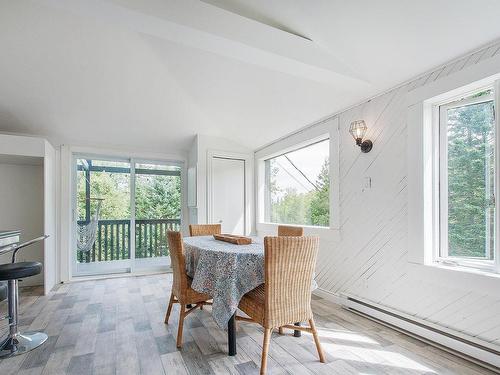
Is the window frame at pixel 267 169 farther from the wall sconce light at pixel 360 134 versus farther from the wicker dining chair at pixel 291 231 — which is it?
the wicker dining chair at pixel 291 231

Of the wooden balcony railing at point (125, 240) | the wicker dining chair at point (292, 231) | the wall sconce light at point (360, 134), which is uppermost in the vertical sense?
the wall sconce light at point (360, 134)

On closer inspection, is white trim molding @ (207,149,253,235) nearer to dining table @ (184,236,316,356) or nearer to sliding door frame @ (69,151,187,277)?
sliding door frame @ (69,151,187,277)

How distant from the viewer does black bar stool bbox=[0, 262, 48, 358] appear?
7.18 ft

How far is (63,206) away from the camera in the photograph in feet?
13.9

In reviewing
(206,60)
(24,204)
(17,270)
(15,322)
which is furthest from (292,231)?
(24,204)

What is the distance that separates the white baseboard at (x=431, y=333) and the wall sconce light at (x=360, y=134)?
155 centimetres

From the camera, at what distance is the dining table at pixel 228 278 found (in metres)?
2.04

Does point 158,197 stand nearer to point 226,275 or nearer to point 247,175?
point 247,175

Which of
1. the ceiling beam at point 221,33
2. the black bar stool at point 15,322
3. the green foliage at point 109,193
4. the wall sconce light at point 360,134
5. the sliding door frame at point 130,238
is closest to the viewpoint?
the ceiling beam at point 221,33

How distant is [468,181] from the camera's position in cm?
224

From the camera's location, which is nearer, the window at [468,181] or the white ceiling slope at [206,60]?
the white ceiling slope at [206,60]

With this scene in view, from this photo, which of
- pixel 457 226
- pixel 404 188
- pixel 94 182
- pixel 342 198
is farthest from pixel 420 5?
pixel 94 182

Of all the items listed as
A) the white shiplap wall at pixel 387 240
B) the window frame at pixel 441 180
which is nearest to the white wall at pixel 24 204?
the white shiplap wall at pixel 387 240

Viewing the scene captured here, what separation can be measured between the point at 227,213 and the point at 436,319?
3210mm
